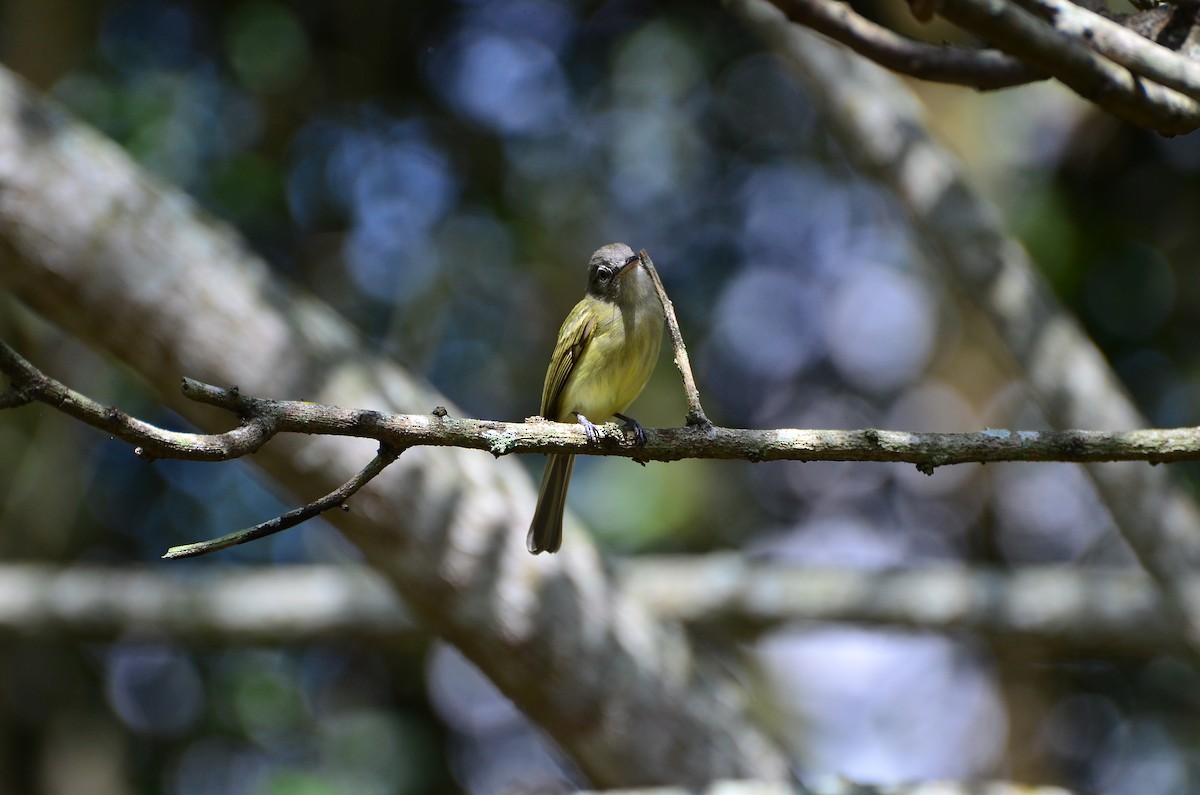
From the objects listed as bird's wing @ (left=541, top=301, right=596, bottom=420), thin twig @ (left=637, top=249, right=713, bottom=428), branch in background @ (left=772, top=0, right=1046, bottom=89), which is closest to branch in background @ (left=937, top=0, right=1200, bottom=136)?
branch in background @ (left=772, top=0, right=1046, bottom=89)

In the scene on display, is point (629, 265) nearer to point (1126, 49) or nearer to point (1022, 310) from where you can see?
point (1126, 49)

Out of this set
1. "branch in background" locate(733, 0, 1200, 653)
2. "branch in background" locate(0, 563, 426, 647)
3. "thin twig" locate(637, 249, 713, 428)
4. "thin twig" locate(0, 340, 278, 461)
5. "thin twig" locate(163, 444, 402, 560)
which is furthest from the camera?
"branch in background" locate(0, 563, 426, 647)

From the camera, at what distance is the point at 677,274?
29.7 feet

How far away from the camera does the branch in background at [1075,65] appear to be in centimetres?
284

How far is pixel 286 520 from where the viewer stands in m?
Result: 2.22

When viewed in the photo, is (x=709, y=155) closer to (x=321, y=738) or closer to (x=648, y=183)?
(x=648, y=183)

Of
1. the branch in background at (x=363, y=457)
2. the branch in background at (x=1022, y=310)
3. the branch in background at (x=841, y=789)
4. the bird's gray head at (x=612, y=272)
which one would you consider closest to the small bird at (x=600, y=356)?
the bird's gray head at (x=612, y=272)

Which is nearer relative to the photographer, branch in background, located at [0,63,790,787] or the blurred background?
branch in background, located at [0,63,790,787]

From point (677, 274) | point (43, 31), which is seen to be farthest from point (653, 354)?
point (43, 31)

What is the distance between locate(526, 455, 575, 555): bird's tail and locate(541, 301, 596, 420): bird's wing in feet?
0.88

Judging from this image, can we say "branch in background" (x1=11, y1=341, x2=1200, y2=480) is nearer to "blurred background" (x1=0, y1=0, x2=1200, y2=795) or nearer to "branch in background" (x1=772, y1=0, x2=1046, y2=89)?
"branch in background" (x1=772, y1=0, x2=1046, y2=89)

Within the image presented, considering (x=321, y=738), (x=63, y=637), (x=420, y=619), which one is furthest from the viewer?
(x=321, y=738)

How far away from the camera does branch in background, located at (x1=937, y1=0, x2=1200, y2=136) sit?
9.30ft

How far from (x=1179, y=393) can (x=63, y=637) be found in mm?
8055
